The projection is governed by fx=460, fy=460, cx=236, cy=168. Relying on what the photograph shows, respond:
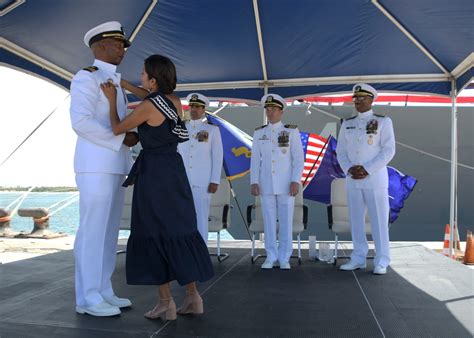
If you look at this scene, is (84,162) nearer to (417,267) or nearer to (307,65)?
(417,267)

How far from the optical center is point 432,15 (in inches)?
167

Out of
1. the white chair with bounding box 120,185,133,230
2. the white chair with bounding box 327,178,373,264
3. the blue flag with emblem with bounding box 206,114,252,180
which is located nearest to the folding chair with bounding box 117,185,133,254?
the white chair with bounding box 120,185,133,230

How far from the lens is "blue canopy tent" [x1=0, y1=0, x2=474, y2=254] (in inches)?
169

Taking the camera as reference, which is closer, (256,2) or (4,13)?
(4,13)

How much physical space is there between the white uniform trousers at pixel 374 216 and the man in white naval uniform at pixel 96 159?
2473 mm

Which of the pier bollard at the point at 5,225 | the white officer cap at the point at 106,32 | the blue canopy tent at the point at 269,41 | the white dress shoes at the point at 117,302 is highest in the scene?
the blue canopy tent at the point at 269,41

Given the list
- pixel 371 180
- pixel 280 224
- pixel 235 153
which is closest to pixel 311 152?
pixel 235 153

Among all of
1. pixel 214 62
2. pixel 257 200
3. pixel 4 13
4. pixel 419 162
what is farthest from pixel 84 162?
pixel 419 162

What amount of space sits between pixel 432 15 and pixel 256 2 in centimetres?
164

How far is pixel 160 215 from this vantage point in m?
2.34

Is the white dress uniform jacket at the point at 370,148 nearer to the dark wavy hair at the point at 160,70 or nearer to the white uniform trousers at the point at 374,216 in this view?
the white uniform trousers at the point at 374,216

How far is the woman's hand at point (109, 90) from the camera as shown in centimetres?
240

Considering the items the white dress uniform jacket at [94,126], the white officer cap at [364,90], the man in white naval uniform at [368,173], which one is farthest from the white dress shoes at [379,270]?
the white dress uniform jacket at [94,126]

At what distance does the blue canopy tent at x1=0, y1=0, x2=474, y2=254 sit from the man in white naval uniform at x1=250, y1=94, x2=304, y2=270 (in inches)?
36.6
